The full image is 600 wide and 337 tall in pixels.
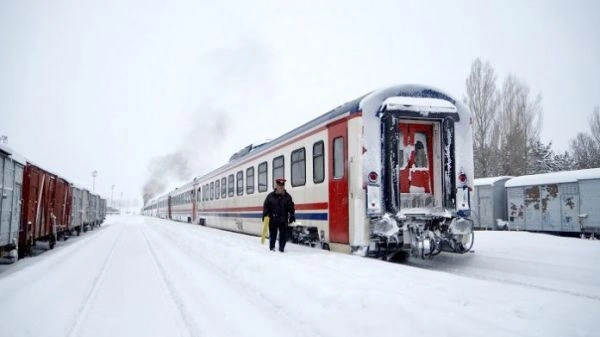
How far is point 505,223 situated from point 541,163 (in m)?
17.3

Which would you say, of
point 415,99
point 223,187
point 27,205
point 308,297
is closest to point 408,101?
point 415,99

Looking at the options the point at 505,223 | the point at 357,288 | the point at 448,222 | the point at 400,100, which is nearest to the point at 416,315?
the point at 357,288

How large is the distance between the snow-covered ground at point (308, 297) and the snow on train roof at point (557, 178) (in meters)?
10.2

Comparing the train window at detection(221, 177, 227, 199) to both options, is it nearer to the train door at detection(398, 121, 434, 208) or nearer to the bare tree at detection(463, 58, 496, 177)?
the train door at detection(398, 121, 434, 208)

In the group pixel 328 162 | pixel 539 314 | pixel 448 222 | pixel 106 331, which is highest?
pixel 328 162

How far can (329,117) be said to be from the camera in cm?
916

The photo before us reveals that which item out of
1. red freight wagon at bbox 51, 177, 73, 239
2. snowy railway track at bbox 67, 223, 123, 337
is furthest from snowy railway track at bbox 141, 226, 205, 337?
red freight wagon at bbox 51, 177, 73, 239

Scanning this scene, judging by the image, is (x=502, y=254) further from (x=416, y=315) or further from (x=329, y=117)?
(x=416, y=315)

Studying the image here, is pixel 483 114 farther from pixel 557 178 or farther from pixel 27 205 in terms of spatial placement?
pixel 27 205

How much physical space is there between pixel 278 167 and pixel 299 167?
160 cm

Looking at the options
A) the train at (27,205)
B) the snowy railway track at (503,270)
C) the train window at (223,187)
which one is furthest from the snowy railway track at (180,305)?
the train window at (223,187)

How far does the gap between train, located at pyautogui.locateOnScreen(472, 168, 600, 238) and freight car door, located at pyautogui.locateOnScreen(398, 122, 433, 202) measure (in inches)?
277

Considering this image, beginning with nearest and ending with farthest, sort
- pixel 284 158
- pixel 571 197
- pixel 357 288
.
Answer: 1. pixel 357 288
2. pixel 284 158
3. pixel 571 197

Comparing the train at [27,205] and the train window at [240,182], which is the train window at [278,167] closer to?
the train window at [240,182]
